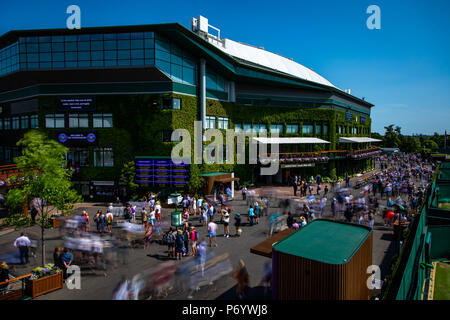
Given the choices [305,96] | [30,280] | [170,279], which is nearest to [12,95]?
[30,280]

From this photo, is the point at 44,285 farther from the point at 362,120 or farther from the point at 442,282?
the point at 362,120

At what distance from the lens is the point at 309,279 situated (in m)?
8.14

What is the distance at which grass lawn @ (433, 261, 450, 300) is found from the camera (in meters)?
15.0

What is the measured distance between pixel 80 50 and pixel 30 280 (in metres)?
24.1

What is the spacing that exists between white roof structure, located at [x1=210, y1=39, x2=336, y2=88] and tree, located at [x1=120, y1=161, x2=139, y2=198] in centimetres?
2259

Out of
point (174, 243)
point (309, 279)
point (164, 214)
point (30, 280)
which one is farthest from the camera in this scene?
point (164, 214)

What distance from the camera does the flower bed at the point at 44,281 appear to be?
37.2 ft

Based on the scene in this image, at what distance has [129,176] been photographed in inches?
1204

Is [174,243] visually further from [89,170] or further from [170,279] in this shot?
[89,170]

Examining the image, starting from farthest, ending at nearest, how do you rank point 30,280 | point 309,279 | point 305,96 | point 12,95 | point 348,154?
point 348,154 < point 305,96 < point 12,95 < point 30,280 < point 309,279

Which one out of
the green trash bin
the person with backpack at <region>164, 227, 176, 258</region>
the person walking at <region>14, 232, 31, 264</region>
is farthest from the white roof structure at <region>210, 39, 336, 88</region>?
the person walking at <region>14, 232, 31, 264</region>

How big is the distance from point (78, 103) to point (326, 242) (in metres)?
30.0

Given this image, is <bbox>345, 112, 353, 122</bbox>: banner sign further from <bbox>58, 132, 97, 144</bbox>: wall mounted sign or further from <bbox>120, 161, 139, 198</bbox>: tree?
<bbox>58, 132, 97, 144</bbox>: wall mounted sign

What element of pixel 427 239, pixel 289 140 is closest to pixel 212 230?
pixel 427 239
